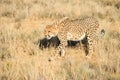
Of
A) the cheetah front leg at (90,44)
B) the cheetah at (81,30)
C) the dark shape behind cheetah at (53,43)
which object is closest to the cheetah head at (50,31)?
the cheetah at (81,30)

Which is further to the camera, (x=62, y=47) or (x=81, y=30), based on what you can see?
(x=81, y=30)

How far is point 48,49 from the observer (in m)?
8.82

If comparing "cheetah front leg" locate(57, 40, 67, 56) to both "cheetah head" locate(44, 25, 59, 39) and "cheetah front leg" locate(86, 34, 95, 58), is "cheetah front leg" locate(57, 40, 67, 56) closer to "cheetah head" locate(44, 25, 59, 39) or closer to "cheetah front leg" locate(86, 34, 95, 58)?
"cheetah head" locate(44, 25, 59, 39)

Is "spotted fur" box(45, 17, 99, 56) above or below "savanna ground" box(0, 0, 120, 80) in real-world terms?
above

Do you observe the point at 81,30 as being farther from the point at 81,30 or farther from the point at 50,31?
the point at 50,31

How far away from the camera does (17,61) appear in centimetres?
738

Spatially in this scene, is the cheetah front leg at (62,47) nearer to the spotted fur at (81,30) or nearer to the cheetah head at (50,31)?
the spotted fur at (81,30)

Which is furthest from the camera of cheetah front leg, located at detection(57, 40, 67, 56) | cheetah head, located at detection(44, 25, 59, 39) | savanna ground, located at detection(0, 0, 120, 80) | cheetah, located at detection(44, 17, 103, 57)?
cheetah, located at detection(44, 17, 103, 57)

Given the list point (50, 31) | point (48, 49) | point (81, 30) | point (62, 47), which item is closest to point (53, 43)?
point (48, 49)

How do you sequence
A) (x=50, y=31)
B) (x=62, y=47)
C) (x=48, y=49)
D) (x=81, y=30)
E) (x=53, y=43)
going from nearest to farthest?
(x=50, y=31), (x=62, y=47), (x=81, y=30), (x=48, y=49), (x=53, y=43)

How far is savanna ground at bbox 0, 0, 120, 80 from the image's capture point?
258 inches

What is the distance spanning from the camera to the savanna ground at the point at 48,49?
21.5 ft

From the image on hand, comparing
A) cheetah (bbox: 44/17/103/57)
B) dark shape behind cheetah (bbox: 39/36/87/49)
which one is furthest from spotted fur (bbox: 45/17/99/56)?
dark shape behind cheetah (bbox: 39/36/87/49)

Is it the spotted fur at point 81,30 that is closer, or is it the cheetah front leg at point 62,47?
the cheetah front leg at point 62,47
